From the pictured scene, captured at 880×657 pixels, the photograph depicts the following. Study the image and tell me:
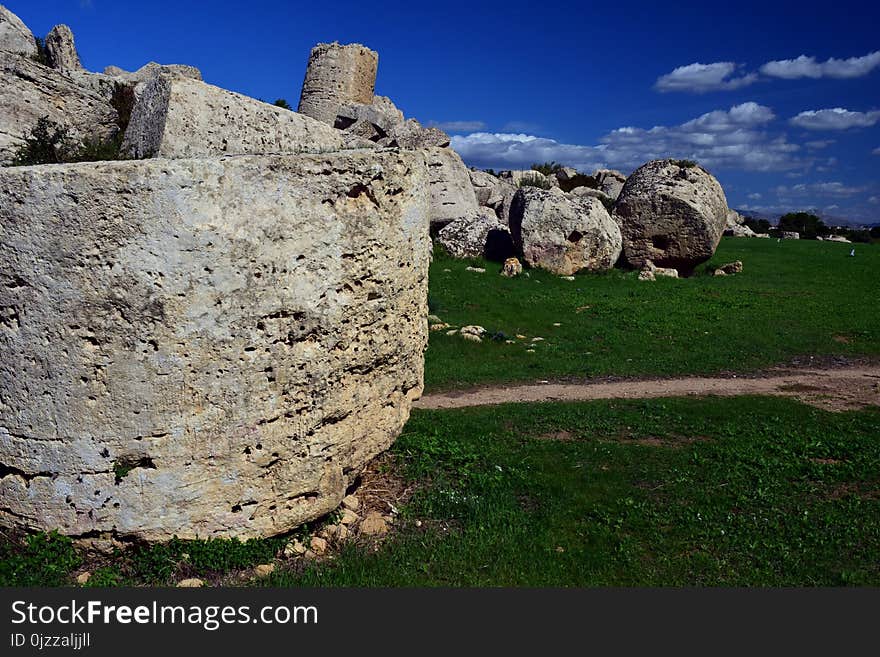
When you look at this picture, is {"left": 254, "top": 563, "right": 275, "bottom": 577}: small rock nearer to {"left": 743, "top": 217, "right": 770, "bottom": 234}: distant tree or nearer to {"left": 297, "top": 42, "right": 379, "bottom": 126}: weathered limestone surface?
{"left": 297, "top": 42, "right": 379, "bottom": 126}: weathered limestone surface

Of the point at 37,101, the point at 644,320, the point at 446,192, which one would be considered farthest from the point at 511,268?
the point at 37,101

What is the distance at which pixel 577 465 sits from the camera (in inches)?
298

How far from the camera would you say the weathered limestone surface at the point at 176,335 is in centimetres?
469

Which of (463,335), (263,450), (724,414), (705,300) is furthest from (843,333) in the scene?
(263,450)

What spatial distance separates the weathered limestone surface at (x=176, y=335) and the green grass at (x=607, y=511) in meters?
0.46

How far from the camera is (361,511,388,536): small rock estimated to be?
234 inches

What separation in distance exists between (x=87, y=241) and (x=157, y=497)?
182cm

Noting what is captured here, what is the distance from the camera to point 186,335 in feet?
15.7

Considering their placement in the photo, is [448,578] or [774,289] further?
[774,289]

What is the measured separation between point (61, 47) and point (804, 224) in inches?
1664

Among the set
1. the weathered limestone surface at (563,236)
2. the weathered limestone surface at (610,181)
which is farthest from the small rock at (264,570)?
the weathered limestone surface at (610,181)

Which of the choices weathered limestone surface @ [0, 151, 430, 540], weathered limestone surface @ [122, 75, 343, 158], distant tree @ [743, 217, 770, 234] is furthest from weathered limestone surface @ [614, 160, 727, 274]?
distant tree @ [743, 217, 770, 234]

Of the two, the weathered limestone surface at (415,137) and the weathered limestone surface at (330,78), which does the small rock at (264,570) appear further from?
the weathered limestone surface at (330,78)

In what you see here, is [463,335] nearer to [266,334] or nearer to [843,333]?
[843,333]
